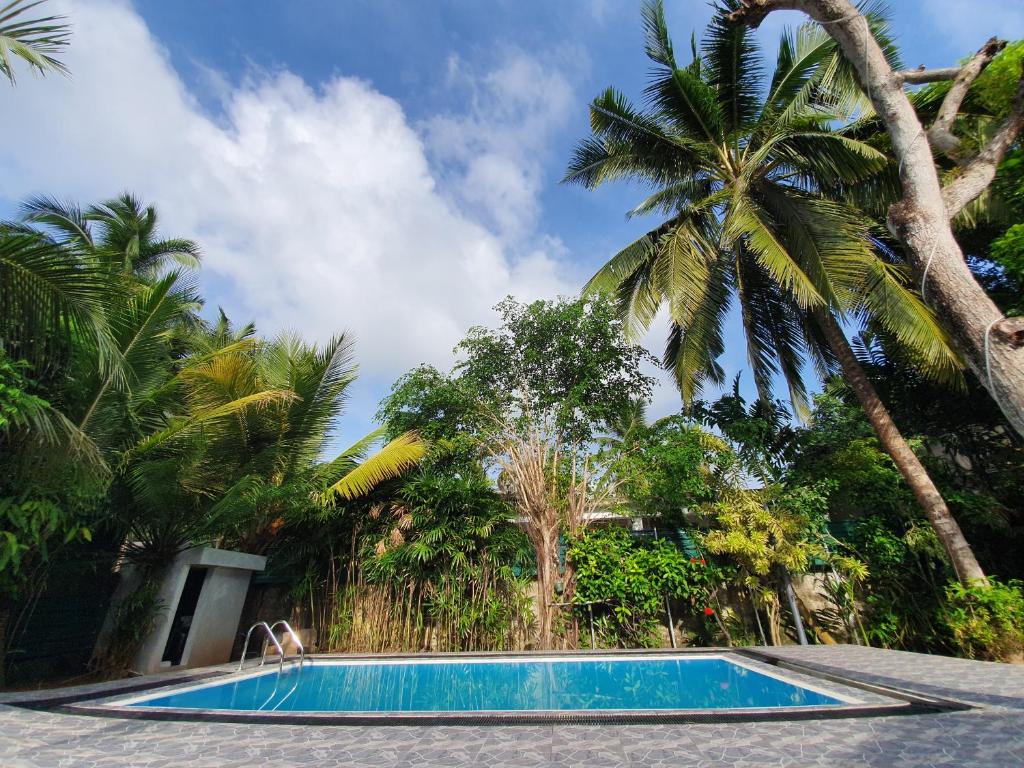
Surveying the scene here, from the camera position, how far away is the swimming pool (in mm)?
3582

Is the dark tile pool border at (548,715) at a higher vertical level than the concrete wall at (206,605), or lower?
lower

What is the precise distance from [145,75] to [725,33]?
25.0ft

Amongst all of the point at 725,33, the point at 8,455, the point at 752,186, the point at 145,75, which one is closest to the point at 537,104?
the point at 725,33

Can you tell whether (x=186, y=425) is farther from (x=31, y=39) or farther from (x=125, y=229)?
(x=125, y=229)

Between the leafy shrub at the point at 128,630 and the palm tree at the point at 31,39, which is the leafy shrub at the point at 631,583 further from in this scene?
the palm tree at the point at 31,39

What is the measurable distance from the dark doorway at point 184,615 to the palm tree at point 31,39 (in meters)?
5.40

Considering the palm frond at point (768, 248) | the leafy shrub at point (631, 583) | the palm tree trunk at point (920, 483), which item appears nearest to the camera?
the palm tree trunk at point (920, 483)

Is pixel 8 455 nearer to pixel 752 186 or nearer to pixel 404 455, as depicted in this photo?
pixel 404 455

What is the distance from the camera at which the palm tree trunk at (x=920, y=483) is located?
5230 mm

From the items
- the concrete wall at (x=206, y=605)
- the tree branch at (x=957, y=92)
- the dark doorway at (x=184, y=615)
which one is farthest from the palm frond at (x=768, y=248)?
the dark doorway at (x=184, y=615)

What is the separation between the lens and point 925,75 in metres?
2.93

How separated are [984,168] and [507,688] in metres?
5.45

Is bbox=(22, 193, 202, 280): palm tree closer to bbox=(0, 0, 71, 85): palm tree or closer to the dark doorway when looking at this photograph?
the dark doorway

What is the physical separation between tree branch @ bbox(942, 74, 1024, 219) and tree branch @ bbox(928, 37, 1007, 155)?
196 mm
